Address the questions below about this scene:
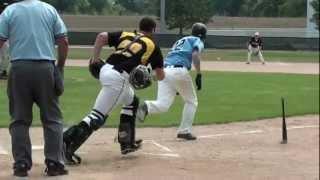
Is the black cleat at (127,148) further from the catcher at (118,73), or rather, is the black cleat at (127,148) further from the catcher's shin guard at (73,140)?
the catcher's shin guard at (73,140)

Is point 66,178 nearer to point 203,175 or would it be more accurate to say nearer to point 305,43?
point 203,175

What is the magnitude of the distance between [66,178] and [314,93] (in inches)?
519

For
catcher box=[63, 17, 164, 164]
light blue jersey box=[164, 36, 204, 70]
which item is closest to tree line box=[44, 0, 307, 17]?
light blue jersey box=[164, 36, 204, 70]

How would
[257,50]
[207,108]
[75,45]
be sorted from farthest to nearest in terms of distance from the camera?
1. [75,45]
2. [257,50]
3. [207,108]

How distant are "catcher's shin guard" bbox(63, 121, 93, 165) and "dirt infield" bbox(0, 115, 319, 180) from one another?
0.52 ft

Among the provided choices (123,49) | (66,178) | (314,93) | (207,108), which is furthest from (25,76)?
(314,93)

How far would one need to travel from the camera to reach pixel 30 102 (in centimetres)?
673

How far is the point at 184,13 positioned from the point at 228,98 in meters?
44.2

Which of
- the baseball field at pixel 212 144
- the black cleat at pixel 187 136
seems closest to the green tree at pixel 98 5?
the baseball field at pixel 212 144

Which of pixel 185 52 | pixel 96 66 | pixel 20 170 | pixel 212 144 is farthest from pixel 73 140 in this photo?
pixel 185 52

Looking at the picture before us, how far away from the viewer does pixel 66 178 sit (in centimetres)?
691

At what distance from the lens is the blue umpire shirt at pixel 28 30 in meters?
6.61

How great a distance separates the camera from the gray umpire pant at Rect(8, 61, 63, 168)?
21.7 ft

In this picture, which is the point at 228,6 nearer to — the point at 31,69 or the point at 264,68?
the point at 264,68
